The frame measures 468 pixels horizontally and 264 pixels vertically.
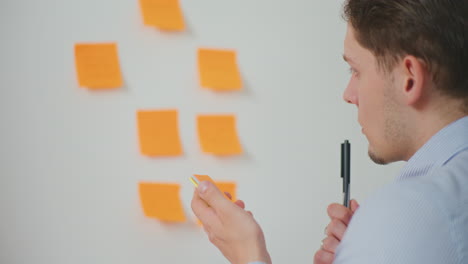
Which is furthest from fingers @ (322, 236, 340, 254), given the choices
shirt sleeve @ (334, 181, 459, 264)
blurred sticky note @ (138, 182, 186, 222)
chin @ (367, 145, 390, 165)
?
blurred sticky note @ (138, 182, 186, 222)

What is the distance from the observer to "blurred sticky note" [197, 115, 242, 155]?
1073mm

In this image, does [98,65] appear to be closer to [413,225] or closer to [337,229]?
[337,229]

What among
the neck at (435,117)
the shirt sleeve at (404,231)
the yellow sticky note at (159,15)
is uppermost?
the yellow sticky note at (159,15)


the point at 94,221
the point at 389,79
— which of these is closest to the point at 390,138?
the point at 389,79

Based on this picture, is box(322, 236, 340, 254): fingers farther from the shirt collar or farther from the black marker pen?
the shirt collar

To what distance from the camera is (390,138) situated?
0.76m

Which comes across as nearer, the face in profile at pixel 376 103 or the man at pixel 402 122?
the man at pixel 402 122

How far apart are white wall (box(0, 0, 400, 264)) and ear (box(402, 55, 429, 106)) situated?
1.27ft

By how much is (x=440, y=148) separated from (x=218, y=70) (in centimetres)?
52

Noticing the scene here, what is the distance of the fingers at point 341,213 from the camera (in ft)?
2.77

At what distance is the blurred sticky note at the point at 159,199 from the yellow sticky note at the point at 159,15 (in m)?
0.32

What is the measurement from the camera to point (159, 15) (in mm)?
1063

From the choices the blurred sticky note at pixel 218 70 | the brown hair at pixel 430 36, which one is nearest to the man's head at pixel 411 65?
the brown hair at pixel 430 36

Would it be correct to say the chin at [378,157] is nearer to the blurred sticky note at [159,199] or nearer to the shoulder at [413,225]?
the shoulder at [413,225]
